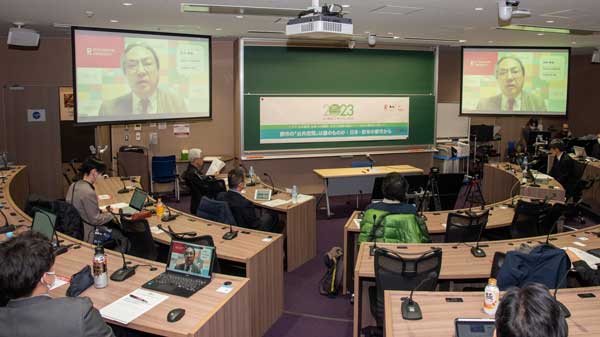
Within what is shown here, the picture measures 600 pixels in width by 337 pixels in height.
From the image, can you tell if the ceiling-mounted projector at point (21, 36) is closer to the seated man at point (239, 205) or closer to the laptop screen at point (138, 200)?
the laptop screen at point (138, 200)

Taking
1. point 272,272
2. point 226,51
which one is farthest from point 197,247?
point 226,51

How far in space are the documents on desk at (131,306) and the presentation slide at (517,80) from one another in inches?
276

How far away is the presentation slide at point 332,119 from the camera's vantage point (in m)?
9.59

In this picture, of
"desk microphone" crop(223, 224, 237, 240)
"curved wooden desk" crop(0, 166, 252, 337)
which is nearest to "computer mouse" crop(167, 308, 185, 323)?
"curved wooden desk" crop(0, 166, 252, 337)

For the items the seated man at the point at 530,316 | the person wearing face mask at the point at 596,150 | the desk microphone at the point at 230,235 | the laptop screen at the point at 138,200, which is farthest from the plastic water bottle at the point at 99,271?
the person wearing face mask at the point at 596,150

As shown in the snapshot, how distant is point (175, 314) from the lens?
9.62 feet

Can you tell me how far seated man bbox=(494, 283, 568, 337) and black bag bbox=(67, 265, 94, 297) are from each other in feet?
8.34

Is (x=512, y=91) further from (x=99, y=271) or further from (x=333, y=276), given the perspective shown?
(x=99, y=271)

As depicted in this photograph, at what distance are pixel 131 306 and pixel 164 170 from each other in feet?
21.4

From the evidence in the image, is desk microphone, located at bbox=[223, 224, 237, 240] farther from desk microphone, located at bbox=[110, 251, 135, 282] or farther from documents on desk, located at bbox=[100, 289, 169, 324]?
documents on desk, located at bbox=[100, 289, 169, 324]

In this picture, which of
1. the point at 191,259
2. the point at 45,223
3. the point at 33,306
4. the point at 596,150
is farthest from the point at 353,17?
the point at 596,150

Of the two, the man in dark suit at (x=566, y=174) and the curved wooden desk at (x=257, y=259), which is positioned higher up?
the man in dark suit at (x=566, y=174)

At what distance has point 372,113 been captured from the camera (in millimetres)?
10148

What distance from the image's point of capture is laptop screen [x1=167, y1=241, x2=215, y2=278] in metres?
3.42
